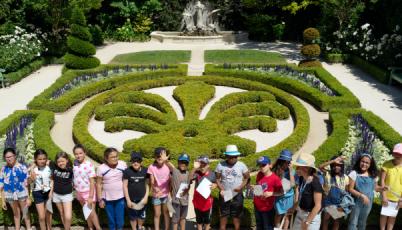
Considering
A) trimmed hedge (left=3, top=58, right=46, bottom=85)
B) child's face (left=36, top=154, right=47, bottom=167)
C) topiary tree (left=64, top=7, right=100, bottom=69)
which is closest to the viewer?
child's face (left=36, top=154, right=47, bottom=167)

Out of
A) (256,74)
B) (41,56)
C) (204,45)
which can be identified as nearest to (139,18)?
(204,45)

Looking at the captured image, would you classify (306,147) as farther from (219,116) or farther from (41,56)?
(41,56)

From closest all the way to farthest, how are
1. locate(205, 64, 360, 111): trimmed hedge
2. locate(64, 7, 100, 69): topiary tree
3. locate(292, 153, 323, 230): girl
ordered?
locate(292, 153, 323, 230): girl, locate(205, 64, 360, 111): trimmed hedge, locate(64, 7, 100, 69): topiary tree

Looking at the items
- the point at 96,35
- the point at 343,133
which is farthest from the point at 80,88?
the point at 96,35

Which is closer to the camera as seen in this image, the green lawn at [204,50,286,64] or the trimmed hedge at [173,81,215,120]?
the trimmed hedge at [173,81,215,120]

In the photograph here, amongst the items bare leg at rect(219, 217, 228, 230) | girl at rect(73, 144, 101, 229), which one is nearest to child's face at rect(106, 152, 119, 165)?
girl at rect(73, 144, 101, 229)

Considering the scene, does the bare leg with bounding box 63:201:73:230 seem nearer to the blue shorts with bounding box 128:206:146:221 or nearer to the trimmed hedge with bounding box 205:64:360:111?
the blue shorts with bounding box 128:206:146:221

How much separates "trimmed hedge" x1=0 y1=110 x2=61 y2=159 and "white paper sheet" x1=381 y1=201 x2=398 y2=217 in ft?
24.8

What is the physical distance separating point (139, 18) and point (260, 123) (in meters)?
22.8

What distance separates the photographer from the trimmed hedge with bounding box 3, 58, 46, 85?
1989cm

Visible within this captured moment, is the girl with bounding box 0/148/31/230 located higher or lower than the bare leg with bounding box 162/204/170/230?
higher

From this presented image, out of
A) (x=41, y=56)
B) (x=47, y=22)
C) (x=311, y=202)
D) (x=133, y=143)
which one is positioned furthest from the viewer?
(x=47, y=22)

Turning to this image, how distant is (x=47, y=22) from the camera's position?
86.5ft

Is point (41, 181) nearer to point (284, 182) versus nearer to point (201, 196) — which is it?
point (201, 196)
